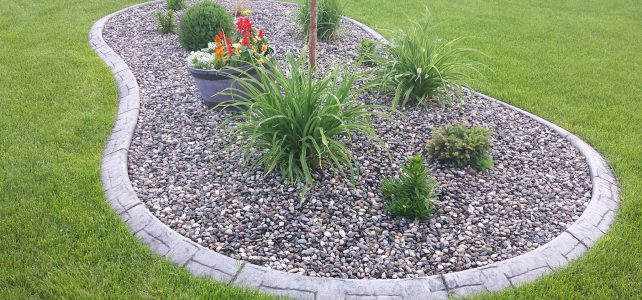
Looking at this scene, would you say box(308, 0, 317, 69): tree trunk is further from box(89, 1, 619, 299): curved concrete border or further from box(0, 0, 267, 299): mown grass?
box(0, 0, 267, 299): mown grass

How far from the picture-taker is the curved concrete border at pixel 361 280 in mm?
2873

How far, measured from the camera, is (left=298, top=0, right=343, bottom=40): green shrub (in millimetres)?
6879

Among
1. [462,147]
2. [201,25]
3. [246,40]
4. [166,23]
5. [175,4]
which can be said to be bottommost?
[175,4]

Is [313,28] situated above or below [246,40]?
above

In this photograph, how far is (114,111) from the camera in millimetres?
4969

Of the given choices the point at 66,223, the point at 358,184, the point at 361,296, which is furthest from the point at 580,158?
the point at 66,223

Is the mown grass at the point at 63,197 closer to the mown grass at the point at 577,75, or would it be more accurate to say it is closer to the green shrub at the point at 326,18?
the mown grass at the point at 577,75

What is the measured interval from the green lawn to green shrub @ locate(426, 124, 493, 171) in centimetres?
105

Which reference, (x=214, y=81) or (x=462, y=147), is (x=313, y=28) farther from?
(x=462, y=147)

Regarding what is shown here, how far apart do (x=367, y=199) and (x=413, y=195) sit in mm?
360

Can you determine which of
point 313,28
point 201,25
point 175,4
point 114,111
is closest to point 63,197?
point 114,111

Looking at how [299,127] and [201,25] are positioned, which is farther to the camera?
[201,25]

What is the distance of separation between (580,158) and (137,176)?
3.73 metres

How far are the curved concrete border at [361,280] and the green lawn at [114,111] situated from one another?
3.4 inches
